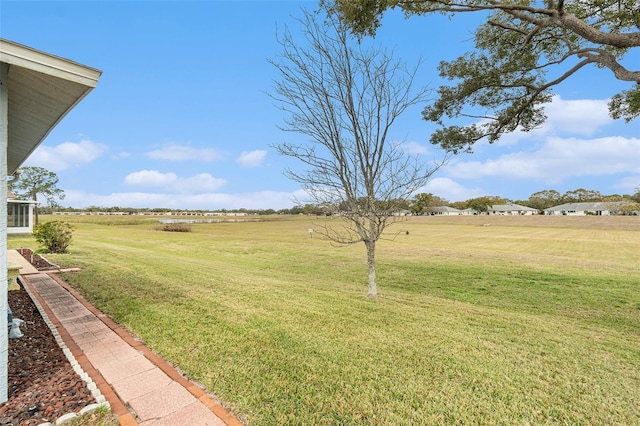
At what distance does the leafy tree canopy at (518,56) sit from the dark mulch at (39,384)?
6520mm

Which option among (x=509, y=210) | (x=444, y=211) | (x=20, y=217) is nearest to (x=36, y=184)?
(x=20, y=217)

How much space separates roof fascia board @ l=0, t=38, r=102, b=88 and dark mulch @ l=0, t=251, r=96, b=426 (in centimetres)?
285

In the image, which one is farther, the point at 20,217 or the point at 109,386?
the point at 20,217

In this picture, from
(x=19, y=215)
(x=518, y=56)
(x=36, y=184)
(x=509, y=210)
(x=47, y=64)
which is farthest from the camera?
(x=509, y=210)

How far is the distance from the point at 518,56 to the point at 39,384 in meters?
9.99

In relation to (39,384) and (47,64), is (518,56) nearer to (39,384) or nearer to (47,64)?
(47,64)

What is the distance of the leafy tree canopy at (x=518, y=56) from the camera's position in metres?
5.18

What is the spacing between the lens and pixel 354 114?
6.20 metres

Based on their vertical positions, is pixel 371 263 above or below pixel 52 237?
below

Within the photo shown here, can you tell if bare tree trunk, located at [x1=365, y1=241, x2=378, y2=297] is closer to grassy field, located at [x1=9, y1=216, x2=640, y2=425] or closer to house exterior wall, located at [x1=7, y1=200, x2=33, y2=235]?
grassy field, located at [x1=9, y1=216, x2=640, y2=425]

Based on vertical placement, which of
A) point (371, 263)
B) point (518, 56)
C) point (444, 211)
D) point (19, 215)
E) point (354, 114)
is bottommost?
point (371, 263)

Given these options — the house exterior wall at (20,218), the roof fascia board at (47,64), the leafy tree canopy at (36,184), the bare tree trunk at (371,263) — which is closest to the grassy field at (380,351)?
the bare tree trunk at (371,263)

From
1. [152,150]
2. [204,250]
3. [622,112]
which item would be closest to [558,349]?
[622,112]

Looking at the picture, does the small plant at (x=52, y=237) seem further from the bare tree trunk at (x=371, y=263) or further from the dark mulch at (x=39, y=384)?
the bare tree trunk at (x=371, y=263)
